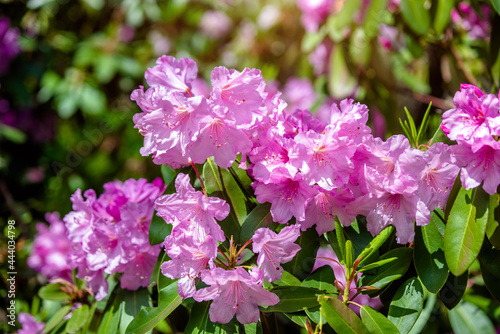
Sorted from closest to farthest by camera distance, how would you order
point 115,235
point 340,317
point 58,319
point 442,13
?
point 340,317
point 115,235
point 58,319
point 442,13

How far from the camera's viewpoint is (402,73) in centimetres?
230

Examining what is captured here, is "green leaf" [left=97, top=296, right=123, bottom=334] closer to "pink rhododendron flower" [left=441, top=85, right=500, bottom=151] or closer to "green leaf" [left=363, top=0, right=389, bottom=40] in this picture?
"pink rhododendron flower" [left=441, top=85, right=500, bottom=151]

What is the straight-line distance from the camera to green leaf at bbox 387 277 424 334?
2.56ft

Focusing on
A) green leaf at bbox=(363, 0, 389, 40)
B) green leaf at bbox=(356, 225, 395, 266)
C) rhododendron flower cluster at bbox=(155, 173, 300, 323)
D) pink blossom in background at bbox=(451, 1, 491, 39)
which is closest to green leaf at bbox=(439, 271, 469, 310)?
green leaf at bbox=(356, 225, 395, 266)

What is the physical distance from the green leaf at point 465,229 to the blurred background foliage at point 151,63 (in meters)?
0.87

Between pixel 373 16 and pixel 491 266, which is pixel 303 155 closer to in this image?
pixel 491 266

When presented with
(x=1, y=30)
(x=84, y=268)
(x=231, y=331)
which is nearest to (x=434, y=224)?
(x=231, y=331)

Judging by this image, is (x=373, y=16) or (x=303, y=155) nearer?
(x=303, y=155)

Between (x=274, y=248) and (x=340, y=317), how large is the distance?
151mm

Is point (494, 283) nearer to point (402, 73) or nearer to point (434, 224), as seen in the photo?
point (434, 224)

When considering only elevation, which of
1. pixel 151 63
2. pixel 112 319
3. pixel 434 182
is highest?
pixel 434 182

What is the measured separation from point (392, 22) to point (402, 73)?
350 mm

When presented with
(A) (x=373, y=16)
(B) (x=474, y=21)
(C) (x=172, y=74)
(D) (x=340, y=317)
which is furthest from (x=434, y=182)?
(B) (x=474, y=21)

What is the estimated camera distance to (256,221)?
2.79 ft
